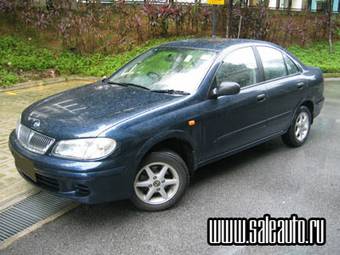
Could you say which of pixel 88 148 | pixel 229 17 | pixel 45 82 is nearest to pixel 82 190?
pixel 88 148

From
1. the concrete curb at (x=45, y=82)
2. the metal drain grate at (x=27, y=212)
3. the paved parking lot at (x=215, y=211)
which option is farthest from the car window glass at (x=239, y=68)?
the concrete curb at (x=45, y=82)

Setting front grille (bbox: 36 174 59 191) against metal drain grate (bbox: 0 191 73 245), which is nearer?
front grille (bbox: 36 174 59 191)

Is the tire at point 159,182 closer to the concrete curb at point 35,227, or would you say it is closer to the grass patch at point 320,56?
the concrete curb at point 35,227

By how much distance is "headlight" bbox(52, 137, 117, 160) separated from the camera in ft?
11.9

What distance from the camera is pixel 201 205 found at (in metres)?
4.27

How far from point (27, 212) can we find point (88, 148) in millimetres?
1056

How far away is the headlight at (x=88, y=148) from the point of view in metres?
3.63

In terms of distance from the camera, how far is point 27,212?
4.14 m

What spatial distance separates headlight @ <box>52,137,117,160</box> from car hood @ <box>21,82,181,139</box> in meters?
0.06

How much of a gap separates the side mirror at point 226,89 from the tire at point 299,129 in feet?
5.46

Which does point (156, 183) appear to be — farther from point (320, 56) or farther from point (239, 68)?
point (320, 56)

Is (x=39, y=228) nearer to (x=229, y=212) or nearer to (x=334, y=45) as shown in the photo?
(x=229, y=212)

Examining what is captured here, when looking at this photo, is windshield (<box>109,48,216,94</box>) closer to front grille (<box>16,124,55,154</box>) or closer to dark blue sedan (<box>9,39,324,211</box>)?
dark blue sedan (<box>9,39,324,211</box>)

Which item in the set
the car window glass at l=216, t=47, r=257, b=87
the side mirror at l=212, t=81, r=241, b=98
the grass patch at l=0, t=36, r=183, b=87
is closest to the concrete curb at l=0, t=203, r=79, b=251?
the side mirror at l=212, t=81, r=241, b=98
